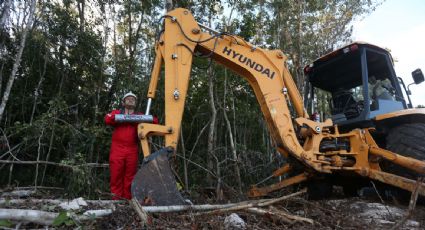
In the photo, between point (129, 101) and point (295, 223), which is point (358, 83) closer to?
point (295, 223)

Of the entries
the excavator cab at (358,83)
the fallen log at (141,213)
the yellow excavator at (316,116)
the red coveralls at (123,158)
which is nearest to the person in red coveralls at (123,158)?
the red coveralls at (123,158)

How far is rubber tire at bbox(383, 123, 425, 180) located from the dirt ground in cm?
45

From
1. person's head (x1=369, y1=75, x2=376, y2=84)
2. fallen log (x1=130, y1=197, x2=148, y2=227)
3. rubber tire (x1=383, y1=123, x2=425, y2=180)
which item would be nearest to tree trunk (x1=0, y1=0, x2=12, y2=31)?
fallen log (x1=130, y1=197, x2=148, y2=227)

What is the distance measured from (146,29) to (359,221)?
10279 millimetres

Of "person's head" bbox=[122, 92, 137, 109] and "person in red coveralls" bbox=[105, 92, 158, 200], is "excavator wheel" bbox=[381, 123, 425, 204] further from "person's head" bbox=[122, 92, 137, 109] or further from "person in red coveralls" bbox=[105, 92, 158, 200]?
"person's head" bbox=[122, 92, 137, 109]

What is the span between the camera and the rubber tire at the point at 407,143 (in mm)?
4773

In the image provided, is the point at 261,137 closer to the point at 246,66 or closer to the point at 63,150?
the point at 63,150

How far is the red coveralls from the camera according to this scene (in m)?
4.90

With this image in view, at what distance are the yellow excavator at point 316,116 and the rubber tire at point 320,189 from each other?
0.7 inches

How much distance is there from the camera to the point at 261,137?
44.5 feet

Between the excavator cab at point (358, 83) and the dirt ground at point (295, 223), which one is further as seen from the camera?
the excavator cab at point (358, 83)

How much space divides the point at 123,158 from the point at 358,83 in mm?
3851

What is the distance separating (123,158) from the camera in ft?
16.2

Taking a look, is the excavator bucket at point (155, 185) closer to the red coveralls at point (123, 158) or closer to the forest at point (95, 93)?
the red coveralls at point (123, 158)
